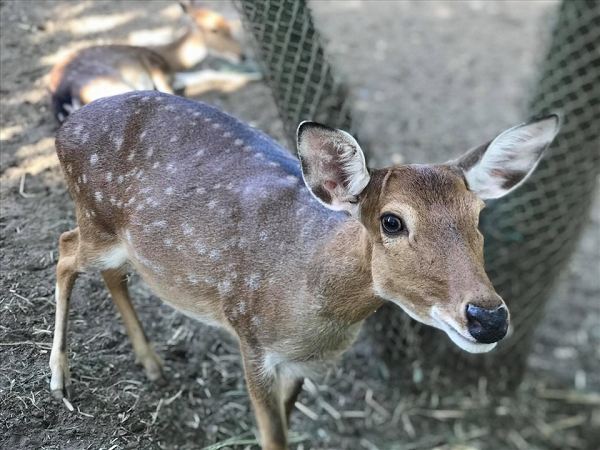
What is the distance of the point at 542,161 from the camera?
491cm

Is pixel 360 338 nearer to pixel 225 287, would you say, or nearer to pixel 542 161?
pixel 542 161

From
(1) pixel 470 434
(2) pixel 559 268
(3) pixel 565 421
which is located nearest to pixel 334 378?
(1) pixel 470 434

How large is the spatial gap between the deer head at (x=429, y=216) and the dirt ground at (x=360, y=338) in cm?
132

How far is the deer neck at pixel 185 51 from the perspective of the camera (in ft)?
20.6

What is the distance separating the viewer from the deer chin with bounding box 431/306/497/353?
2244mm

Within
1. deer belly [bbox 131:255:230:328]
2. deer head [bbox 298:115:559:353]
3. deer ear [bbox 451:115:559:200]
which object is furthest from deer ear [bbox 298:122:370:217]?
deer belly [bbox 131:255:230:328]

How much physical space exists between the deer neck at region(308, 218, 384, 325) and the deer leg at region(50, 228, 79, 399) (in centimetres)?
105

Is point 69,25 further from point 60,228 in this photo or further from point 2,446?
point 2,446

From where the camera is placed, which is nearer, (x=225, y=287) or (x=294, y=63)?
(x=225, y=287)

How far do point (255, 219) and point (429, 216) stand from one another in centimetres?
78

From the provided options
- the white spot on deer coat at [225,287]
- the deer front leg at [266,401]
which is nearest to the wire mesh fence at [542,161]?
the white spot on deer coat at [225,287]

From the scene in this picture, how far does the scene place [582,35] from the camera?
15.2 feet

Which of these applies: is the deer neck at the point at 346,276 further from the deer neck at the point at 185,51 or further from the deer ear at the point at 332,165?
the deer neck at the point at 185,51

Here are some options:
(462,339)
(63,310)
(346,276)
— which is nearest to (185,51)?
(63,310)
